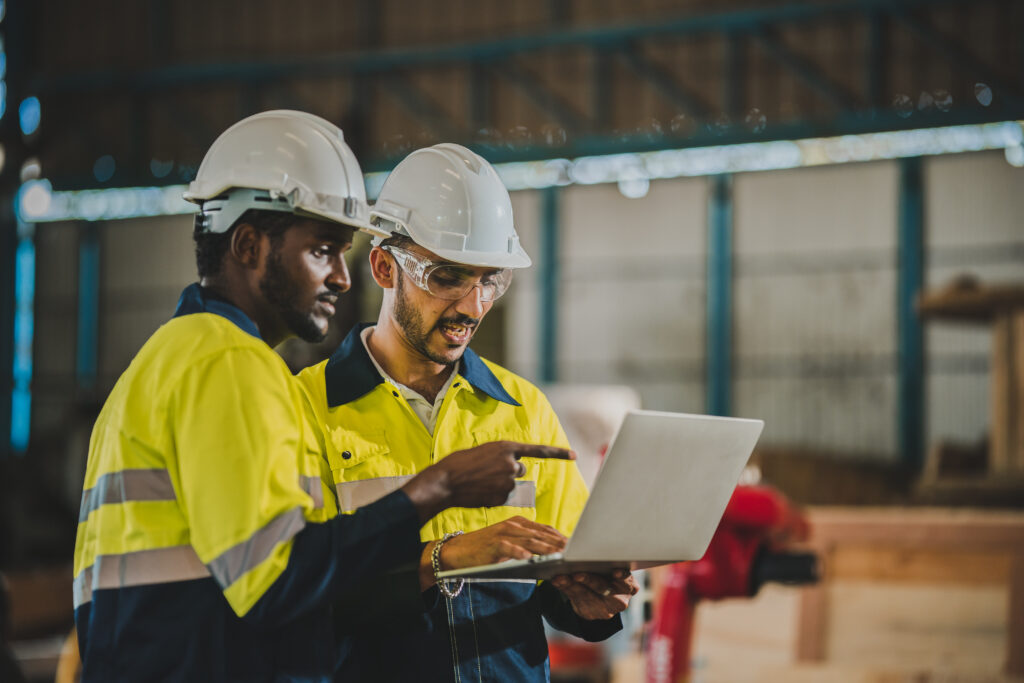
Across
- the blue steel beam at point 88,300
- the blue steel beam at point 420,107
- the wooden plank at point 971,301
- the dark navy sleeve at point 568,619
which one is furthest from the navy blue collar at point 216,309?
the blue steel beam at point 88,300

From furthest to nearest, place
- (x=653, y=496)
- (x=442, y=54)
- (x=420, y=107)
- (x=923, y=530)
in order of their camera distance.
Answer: (x=420, y=107)
(x=442, y=54)
(x=923, y=530)
(x=653, y=496)

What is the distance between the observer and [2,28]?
17.7 m

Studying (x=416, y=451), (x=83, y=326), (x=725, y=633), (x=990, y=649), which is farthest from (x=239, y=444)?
(x=83, y=326)

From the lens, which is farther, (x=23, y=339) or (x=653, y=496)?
(x=23, y=339)

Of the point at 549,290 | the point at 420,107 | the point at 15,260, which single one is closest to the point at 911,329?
the point at 549,290

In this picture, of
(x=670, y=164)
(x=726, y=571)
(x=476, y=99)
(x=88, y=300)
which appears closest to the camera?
(x=726, y=571)

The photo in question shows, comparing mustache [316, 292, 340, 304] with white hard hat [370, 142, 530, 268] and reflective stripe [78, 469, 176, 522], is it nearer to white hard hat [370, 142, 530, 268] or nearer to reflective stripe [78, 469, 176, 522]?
white hard hat [370, 142, 530, 268]

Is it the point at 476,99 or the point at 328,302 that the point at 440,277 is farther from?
the point at 476,99

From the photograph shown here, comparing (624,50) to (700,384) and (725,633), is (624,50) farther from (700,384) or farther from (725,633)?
(725,633)

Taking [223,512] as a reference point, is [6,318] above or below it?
above

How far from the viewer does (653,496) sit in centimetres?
195

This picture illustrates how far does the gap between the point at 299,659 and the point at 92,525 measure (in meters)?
0.44

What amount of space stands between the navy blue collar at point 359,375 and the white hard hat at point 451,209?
0.25 metres

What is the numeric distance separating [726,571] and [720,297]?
41.7 feet
